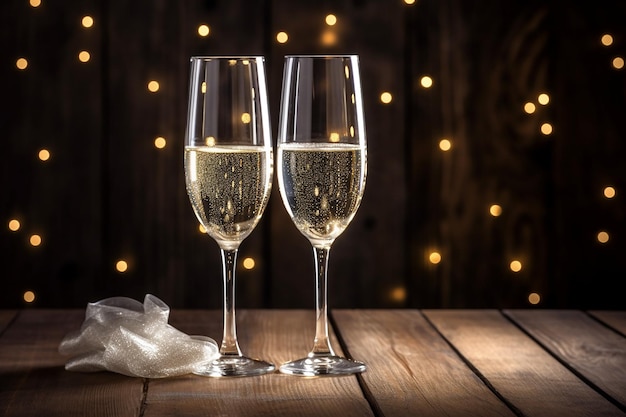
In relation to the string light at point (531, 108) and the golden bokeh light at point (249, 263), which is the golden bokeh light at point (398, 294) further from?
the string light at point (531, 108)

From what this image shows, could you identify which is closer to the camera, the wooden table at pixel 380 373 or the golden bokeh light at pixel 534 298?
the wooden table at pixel 380 373

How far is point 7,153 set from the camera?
1707 mm

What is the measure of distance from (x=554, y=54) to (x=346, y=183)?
0.84 m

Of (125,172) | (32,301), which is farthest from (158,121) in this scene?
(32,301)

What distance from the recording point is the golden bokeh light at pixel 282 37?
1704 millimetres

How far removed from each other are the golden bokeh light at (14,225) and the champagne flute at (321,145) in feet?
2.72

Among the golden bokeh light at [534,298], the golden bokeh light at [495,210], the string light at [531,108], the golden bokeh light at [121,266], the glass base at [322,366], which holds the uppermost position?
the string light at [531,108]

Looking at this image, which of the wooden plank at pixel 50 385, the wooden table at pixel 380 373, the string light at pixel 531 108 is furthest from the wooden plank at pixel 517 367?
the string light at pixel 531 108

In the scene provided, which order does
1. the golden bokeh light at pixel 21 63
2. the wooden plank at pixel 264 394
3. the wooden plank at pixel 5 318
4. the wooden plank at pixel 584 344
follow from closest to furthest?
the wooden plank at pixel 264 394 → the wooden plank at pixel 584 344 → the wooden plank at pixel 5 318 → the golden bokeh light at pixel 21 63

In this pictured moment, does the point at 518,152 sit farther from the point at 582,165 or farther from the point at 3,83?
the point at 3,83

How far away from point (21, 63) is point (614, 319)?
1.03 meters

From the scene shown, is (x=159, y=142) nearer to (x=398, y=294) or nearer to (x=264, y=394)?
(x=398, y=294)

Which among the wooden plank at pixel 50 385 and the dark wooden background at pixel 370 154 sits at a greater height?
the dark wooden background at pixel 370 154

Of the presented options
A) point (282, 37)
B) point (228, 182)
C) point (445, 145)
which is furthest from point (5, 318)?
point (445, 145)
